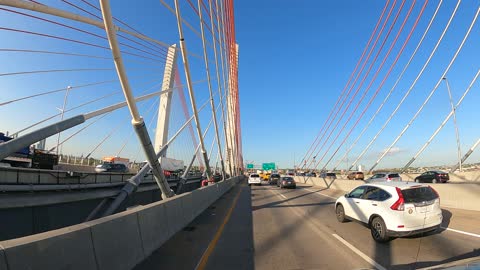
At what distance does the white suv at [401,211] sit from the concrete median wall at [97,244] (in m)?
5.23

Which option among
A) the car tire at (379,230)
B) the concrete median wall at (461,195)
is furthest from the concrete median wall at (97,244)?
the concrete median wall at (461,195)

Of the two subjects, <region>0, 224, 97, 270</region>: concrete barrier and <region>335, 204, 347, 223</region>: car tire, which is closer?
<region>0, 224, 97, 270</region>: concrete barrier

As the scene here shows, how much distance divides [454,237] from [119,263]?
782cm

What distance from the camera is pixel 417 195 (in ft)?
31.4

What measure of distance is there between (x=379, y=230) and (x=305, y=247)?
2115mm

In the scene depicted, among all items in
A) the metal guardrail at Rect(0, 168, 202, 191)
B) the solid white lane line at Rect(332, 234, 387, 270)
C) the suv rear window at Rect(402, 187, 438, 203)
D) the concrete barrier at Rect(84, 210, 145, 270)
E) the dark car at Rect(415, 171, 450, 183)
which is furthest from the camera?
the dark car at Rect(415, 171, 450, 183)

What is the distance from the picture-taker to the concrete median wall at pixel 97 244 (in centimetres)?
411

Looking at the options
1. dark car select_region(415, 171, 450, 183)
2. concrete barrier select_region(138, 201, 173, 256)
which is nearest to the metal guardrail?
concrete barrier select_region(138, 201, 173, 256)

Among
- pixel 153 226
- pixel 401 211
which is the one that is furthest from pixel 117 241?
pixel 401 211

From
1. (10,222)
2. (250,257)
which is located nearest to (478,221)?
(250,257)

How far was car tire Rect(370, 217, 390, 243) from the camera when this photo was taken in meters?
9.19

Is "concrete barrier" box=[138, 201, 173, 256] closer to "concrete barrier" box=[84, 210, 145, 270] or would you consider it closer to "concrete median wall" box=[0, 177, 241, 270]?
"concrete median wall" box=[0, 177, 241, 270]

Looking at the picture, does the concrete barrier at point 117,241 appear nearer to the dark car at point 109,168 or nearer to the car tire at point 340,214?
the car tire at point 340,214

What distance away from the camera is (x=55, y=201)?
1599cm
